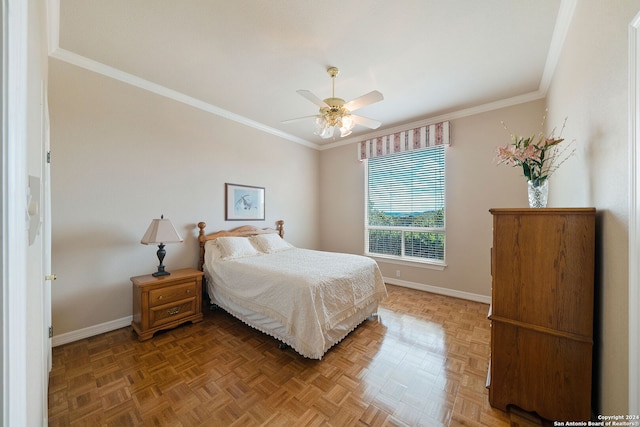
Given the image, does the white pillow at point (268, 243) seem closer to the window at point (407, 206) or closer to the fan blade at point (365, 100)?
the window at point (407, 206)

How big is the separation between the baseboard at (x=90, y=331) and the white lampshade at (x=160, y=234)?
0.92m

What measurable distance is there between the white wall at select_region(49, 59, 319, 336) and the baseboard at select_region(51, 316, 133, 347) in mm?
40

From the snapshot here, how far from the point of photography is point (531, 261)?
56.8 inches

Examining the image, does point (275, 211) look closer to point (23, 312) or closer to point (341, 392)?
point (341, 392)

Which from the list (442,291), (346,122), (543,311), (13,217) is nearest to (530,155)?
(543,311)

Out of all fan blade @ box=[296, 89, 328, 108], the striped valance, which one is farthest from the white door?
the striped valance

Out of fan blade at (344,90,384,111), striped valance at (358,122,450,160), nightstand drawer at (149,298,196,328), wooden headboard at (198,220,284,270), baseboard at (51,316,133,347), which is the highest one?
striped valance at (358,122,450,160)

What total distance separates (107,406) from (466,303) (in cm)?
386

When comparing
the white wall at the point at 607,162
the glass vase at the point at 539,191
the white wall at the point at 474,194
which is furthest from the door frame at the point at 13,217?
the white wall at the point at 474,194

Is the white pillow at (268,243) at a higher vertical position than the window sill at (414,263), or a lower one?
higher

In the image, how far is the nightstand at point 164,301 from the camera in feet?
7.80

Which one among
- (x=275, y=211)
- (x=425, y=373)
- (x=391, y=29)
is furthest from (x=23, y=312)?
(x=275, y=211)

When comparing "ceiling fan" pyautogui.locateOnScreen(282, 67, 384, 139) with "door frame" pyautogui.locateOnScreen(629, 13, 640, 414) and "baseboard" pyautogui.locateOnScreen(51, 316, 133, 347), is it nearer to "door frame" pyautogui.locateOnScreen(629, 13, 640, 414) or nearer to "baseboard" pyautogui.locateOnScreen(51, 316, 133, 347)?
"door frame" pyautogui.locateOnScreen(629, 13, 640, 414)

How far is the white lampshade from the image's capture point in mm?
2473
